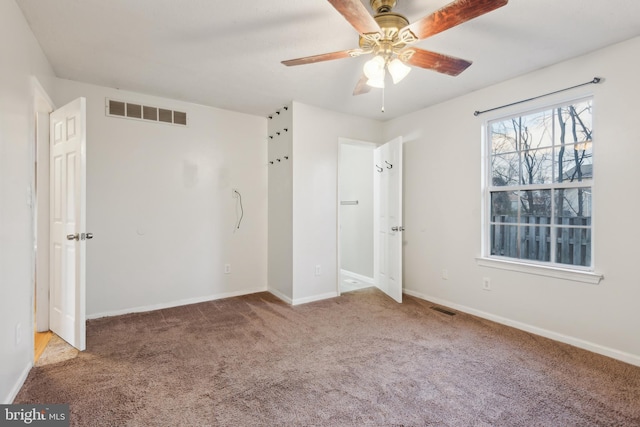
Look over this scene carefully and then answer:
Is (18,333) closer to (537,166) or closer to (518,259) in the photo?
(518,259)

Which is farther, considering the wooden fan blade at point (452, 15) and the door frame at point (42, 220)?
the door frame at point (42, 220)

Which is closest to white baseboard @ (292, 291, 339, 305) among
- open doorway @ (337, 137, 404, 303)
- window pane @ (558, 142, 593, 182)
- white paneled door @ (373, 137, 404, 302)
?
open doorway @ (337, 137, 404, 303)

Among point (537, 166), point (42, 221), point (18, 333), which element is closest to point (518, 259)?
point (537, 166)

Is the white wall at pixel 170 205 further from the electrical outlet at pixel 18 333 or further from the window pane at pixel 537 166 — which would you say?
the window pane at pixel 537 166

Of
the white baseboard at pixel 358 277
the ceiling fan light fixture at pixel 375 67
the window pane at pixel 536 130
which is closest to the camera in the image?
the ceiling fan light fixture at pixel 375 67

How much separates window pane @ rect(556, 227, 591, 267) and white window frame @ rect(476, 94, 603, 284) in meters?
0.05

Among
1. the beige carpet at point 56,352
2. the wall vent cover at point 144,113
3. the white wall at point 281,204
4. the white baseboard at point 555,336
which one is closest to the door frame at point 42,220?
the beige carpet at point 56,352

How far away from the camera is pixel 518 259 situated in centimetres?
320

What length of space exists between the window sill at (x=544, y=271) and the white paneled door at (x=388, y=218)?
97 centimetres

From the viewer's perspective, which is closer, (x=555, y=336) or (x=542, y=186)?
(x=555, y=336)

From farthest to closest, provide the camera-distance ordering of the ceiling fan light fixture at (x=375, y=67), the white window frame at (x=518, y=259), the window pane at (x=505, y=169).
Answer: the window pane at (x=505, y=169)
the white window frame at (x=518, y=259)
the ceiling fan light fixture at (x=375, y=67)

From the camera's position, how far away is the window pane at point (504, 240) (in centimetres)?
326

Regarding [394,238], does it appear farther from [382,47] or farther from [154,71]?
[154,71]

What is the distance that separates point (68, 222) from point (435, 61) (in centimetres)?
314
